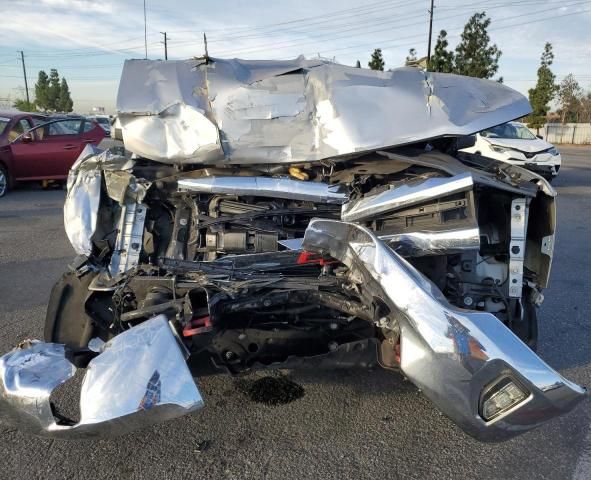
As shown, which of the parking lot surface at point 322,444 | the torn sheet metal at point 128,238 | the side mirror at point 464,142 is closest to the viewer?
the parking lot surface at point 322,444

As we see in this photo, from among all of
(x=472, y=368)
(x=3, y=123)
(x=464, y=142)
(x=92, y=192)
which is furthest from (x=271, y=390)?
(x=3, y=123)

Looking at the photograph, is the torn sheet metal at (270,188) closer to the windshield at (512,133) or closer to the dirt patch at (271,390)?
the dirt patch at (271,390)

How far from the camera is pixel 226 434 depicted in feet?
9.12

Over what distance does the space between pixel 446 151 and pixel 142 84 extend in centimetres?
193

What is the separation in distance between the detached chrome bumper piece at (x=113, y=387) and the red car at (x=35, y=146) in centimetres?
987

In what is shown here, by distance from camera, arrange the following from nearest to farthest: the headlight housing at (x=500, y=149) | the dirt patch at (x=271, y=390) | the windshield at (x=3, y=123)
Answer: the dirt patch at (x=271, y=390) → the windshield at (x=3, y=123) → the headlight housing at (x=500, y=149)

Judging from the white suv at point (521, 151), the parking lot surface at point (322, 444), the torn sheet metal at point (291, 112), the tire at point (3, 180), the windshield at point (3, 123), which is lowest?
the parking lot surface at point (322, 444)

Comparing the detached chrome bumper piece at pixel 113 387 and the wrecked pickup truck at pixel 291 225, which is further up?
the wrecked pickup truck at pixel 291 225

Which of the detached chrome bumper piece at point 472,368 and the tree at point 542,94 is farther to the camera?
the tree at point 542,94

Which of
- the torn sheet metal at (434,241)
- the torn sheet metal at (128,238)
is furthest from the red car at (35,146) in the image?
the torn sheet metal at (434,241)

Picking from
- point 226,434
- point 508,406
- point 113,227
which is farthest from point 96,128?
point 508,406

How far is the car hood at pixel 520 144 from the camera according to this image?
1213 cm

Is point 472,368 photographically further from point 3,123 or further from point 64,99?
point 64,99

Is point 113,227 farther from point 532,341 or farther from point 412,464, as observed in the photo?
point 532,341
